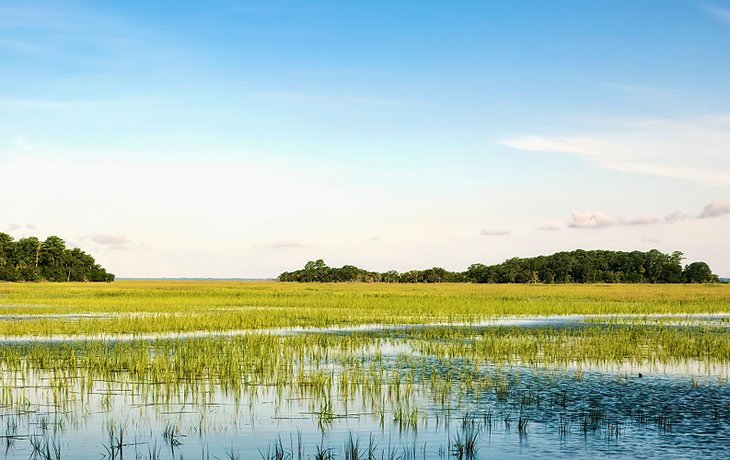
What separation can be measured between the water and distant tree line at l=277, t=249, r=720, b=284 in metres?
123

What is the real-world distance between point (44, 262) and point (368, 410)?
395ft

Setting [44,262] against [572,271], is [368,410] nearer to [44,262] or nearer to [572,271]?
[44,262]

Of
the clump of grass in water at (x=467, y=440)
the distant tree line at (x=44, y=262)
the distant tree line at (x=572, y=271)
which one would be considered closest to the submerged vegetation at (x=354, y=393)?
the clump of grass in water at (x=467, y=440)

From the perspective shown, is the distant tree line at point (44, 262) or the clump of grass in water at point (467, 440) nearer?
the clump of grass in water at point (467, 440)

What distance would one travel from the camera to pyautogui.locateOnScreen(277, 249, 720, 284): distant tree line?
441ft

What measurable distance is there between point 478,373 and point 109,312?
85.6ft

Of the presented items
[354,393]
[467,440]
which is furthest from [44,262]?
[467,440]

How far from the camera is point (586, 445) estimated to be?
35.2 feet

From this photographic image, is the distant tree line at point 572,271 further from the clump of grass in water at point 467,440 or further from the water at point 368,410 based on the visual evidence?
the clump of grass in water at point 467,440

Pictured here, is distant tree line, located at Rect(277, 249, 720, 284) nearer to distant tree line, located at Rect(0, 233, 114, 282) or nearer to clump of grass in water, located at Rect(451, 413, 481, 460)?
distant tree line, located at Rect(0, 233, 114, 282)

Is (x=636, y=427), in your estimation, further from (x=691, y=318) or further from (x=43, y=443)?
(x=691, y=318)

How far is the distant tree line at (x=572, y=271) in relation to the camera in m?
134

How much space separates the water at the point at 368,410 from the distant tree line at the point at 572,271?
123 metres

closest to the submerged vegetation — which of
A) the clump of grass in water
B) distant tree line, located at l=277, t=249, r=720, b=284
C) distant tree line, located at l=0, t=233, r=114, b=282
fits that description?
the clump of grass in water
